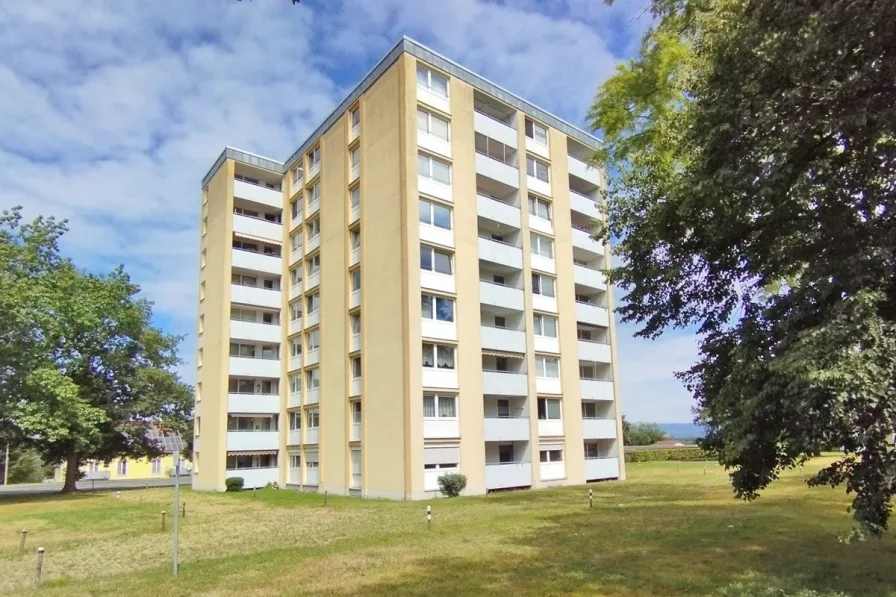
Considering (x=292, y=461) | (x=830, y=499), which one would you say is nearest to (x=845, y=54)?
(x=830, y=499)

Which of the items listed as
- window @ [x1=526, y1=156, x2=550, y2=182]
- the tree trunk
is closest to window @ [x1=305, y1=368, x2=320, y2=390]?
window @ [x1=526, y1=156, x2=550, y2=182]

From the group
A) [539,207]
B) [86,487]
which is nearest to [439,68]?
[539,207]

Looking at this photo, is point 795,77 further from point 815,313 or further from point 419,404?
point 419,404

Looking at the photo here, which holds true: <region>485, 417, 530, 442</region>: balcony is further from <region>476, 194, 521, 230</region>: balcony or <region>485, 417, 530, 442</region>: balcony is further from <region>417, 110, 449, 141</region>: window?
<region>417, 110, 449, 141</region>: window

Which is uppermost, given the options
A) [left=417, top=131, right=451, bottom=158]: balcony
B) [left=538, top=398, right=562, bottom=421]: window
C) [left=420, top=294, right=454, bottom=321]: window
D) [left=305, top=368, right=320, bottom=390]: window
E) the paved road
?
[left=417, top=131, right=451, bottom=158]: balcony

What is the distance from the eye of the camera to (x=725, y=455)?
9.41 meters

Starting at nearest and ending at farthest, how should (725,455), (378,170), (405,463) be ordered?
(725,455) < (405,463) < (378,170)

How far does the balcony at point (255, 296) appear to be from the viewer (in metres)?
45.2

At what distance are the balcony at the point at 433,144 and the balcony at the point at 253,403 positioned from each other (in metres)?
21.7

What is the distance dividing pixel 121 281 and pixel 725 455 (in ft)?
155

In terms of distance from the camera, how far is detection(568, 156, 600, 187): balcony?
42588 millimetres

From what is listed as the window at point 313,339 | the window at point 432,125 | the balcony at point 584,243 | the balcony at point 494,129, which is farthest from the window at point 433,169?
the window at point 313,339

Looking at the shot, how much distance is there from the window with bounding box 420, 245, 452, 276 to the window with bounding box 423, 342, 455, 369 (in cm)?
390

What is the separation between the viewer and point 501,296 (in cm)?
3534
